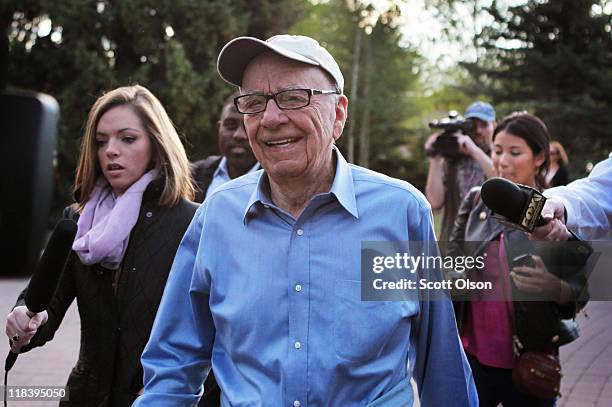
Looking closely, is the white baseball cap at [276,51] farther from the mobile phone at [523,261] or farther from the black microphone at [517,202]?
the mobile phone at [523,261]

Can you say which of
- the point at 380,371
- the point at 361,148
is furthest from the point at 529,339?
the point at 361,148

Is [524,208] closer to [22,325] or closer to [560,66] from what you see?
[22,325]

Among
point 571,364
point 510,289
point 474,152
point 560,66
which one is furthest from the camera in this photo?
point 560,66

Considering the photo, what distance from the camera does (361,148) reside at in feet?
110

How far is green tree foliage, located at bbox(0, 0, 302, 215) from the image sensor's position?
2209 centimetres

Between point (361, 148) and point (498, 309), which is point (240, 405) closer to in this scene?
point (498, 309)

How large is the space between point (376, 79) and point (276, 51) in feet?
109

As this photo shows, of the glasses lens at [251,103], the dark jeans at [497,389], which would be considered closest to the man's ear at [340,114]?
the glasses lens at [251,103]

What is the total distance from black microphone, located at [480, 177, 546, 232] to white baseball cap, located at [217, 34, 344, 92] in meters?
0.65

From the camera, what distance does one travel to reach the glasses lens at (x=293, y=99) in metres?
2.43

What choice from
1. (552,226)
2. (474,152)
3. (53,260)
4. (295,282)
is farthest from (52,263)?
(474,152)

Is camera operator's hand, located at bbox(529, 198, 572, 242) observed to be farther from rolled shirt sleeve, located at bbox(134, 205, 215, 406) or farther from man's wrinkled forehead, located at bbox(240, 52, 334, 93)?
rolled shirt sleeve, located at bbox(134, 205, 215, 406)

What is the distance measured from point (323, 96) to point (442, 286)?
2.48 feet

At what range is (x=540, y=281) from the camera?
3309 mm
